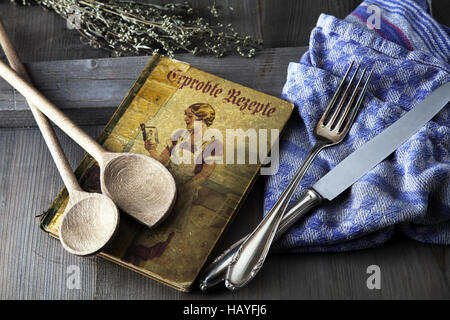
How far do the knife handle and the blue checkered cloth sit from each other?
2 centimetres

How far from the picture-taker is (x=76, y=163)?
2.62 ft

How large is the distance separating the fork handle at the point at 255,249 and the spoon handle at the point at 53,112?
0.87 ft

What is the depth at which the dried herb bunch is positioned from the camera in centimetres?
88

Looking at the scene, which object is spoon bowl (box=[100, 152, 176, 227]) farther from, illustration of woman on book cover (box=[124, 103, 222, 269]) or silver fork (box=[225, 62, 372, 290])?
silver fork (box=[225, 62, 372, 290])

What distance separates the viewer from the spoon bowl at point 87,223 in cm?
64

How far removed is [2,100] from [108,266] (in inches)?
14.9

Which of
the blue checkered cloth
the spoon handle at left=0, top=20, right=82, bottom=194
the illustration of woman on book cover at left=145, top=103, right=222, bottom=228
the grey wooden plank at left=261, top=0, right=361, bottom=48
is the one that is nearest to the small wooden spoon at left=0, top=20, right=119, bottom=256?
the spoon handle at left=0, top=20, right=82, bottom=194

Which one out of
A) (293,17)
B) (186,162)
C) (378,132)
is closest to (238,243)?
(186,162)

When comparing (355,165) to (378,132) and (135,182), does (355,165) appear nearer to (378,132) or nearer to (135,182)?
(378,132)

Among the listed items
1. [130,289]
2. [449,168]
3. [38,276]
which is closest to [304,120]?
[449,168]

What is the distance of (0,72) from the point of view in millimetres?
825

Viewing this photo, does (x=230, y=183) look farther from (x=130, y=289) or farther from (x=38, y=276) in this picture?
(x=38, y=276)

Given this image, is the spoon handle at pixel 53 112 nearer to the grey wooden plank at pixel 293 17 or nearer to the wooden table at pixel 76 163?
the wooden table at pixel 76 163

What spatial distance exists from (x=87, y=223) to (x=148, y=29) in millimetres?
400
